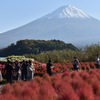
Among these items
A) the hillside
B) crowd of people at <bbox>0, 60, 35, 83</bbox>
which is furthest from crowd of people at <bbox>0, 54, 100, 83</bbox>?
the hillside

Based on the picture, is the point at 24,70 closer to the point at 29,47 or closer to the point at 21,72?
the point at 21,72

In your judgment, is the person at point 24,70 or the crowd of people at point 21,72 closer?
the crowd of people at point 21,72

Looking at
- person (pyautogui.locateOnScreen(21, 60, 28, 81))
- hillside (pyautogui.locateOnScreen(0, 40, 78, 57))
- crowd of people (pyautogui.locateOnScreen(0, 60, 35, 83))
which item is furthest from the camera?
hillside (pyautogui.locateOnScreen(0, 40, 78, 57))

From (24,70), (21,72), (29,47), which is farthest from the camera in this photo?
(29,47)

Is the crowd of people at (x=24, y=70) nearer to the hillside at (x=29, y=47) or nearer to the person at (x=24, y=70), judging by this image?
the person at (x=24, y=70)

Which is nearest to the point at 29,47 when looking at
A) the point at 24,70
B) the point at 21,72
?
the point at 21,72

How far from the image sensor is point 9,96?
14.9m

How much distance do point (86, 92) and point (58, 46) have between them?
7269 cm

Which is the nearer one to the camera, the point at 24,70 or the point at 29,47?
the point at 24,70

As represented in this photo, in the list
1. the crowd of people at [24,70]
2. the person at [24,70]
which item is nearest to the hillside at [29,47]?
the crowd of people at [24,70]

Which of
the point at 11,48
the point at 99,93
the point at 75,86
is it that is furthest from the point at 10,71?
the point at 11,48

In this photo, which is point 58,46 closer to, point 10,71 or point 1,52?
point 1,52

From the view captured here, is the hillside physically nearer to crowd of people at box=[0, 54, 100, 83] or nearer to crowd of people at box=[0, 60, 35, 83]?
crowd of people at box=[0, 54, 100, 83]

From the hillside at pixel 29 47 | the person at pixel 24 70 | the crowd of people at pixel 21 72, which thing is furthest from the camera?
the hillside at pixel 29 47
